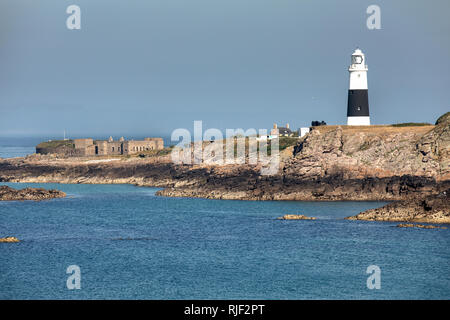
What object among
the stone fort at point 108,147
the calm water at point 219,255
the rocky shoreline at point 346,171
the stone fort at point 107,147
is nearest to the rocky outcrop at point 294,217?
the calm water at point 219,255

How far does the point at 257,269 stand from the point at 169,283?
194 inches

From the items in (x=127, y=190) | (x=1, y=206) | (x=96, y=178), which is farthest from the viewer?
(x=96, y=178)

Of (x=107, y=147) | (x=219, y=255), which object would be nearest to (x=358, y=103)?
(x=219, y=255)

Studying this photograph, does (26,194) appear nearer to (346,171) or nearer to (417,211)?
(346,171)

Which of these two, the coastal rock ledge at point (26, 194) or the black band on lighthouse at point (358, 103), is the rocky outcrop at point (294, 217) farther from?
the black band on lighthouse at point (358, 103)

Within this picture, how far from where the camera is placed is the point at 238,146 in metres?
87.1

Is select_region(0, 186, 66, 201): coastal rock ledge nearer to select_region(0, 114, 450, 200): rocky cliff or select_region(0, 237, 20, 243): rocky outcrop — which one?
select_region(0, 114, 450, 200): rocky cliff

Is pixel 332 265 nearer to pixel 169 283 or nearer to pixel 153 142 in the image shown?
pixel 169 283

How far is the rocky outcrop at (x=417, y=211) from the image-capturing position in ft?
153

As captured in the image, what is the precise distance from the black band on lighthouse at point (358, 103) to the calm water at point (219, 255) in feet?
67.3

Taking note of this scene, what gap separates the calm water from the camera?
3130cm

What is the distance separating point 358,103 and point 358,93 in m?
1.25
